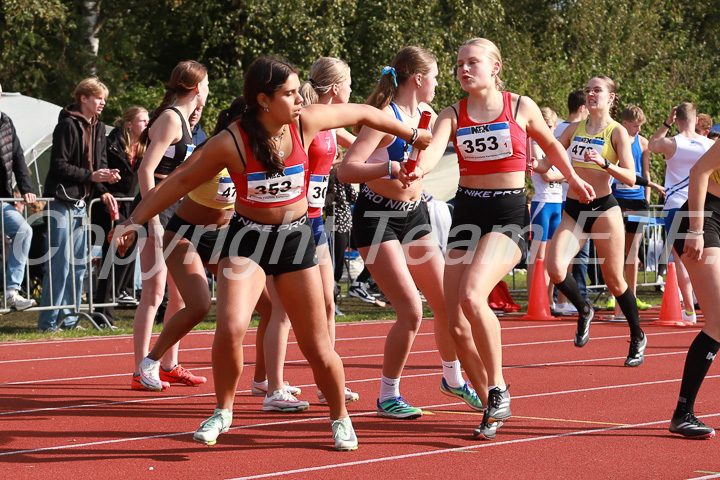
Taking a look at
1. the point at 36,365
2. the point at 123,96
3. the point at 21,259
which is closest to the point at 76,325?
the point at 21,259

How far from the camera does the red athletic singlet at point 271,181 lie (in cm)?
514

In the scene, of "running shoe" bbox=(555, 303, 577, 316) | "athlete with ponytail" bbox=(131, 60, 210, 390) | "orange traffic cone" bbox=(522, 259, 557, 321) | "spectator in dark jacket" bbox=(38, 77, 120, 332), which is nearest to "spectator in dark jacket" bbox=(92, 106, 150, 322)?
"spectator in dark jacket" bbox=(38, 77, 120, 332)

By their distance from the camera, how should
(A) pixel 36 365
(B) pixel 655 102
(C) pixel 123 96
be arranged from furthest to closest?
(B) pixel 655 102
(C) pixel 123 96
(A) pixel 36 365

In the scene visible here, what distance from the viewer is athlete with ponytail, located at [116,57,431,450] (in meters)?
5.14

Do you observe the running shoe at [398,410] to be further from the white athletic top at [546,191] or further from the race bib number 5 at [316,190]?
the white athletic top at [546,191]

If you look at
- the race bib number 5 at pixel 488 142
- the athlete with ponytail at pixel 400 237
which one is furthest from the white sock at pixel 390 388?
the race bib number 5 at pixel 488 142

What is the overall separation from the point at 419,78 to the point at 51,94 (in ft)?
72.7

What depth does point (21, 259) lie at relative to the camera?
11.1m

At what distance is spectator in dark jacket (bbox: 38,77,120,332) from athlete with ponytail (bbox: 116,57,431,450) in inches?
238

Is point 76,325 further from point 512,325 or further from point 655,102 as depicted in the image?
point 655,102

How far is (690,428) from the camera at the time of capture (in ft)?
18.6

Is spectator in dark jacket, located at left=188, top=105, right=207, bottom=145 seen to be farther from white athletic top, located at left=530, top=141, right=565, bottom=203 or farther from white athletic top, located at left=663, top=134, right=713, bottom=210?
white athletic top, located at left=663, top=134, right=713, bottom=210

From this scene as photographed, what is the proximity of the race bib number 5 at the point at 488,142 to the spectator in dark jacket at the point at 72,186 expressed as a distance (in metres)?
5.90

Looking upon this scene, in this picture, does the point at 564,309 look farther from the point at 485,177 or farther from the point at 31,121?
the point at 31,121
